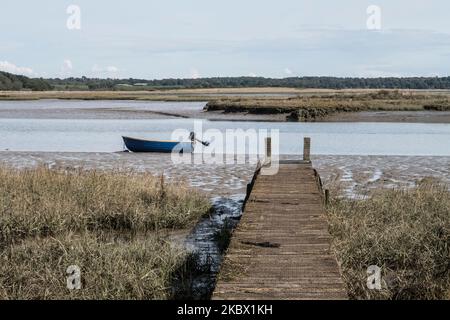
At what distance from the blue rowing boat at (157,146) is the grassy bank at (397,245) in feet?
51.7

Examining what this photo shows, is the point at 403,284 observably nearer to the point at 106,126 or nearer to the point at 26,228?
the point at 26,228

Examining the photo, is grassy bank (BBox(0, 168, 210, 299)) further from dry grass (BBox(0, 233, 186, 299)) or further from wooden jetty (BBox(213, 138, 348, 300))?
wooden jetty (BBox(213, 138, 348, 300))

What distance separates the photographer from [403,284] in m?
9.38

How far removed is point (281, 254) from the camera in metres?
8.87

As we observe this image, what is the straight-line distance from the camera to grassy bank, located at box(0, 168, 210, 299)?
9109 mm

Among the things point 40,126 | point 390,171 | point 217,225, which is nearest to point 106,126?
point 40,126

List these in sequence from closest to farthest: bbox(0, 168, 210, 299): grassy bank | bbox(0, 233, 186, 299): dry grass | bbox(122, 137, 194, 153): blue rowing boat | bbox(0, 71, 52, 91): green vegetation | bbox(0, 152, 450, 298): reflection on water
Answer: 1. bbox(0, 233, 186, 299): dry grass
2. bbox(0, 168, 210, 299): grassy bank
3. bbox(0, 152, 450, 298): reflection on water
4. bbox(122, 137, 194, 153): blue rowing boat
5. bbox(0, 71, 52, 91): green vegetation

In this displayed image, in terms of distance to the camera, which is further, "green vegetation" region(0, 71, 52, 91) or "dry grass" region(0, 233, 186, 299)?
"green vegetation" region(0, 71, 52, 91)

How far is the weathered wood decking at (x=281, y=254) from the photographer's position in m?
7.46

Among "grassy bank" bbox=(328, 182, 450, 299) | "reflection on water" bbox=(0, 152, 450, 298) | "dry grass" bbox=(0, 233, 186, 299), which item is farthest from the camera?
"reflection on water" bbox=(0, 152, 450, 298)

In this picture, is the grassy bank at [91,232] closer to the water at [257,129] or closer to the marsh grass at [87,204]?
the marsh grass at [87,204]

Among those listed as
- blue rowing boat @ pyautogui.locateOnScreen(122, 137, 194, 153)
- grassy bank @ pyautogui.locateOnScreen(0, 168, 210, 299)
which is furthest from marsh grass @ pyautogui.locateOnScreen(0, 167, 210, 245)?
blue rowing boat @ pyautogui.locateOnScreen(122, 137, 194, 153)

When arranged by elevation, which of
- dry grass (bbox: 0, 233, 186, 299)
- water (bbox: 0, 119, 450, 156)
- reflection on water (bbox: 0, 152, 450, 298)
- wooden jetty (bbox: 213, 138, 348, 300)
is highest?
wooden jetty (bbox: 213, 138, 348, 300)
